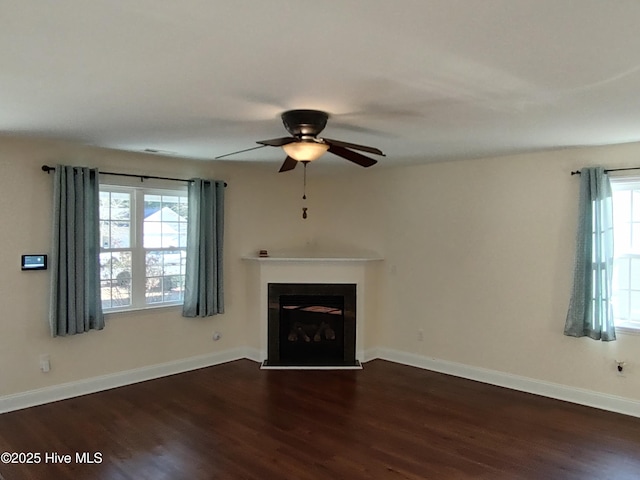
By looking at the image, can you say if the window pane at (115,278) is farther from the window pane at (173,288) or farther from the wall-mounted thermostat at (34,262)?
the wall-mounted thermostat at (34,262)

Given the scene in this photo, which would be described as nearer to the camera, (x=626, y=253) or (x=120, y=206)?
(x=626, y=253)

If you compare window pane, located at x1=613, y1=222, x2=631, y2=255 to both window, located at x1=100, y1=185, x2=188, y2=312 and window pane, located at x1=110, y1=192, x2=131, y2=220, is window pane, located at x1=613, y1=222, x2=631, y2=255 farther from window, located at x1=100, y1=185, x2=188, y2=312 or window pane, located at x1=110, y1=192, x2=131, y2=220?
window pane, located at x1=110, y1=192, x2=131, y2=220

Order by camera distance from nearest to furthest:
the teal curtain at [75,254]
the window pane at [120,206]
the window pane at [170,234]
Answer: the teal curtain at [75,254] → the window pane at [120,206] → the window pane at [170,234]

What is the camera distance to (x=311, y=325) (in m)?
6.14

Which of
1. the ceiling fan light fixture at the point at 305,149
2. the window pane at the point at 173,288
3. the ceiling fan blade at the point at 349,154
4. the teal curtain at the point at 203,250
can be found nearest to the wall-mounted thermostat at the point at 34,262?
the window pane at the point at 173,288

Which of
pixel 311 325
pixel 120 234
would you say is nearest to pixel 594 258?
pixel 311 325

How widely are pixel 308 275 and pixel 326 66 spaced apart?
3784mm

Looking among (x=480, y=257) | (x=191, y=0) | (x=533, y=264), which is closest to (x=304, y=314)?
(x=480, y=257)

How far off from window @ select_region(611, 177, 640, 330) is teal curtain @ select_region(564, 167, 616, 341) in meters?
0.15

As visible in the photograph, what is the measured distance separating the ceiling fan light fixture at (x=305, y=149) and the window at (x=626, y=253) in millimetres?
2910

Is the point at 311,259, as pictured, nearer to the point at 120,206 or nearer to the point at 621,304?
the point at 120,206

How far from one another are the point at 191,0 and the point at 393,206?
461 cm

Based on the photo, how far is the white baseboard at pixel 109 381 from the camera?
4.30 meters

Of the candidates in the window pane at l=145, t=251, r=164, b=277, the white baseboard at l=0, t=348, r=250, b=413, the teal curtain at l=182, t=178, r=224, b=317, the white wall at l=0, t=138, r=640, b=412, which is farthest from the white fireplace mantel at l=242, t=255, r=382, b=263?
the white baseboard at l=0, t=348, r=250, b=413
